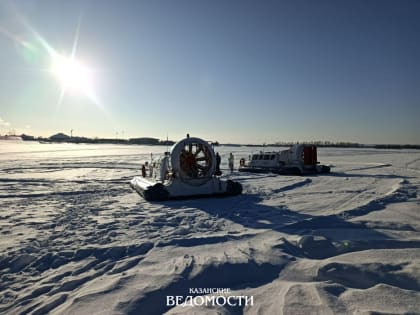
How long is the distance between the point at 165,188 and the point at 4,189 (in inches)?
256

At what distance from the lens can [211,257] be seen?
4410 mm

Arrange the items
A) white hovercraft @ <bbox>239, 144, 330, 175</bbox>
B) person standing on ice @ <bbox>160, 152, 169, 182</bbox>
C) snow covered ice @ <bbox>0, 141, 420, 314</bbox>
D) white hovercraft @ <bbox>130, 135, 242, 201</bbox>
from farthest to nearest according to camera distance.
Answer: white hovercraft @ <bbox>239, 144, 330, 175</bbox> → person standing on ice @ <bbox>160, 152, 169, 182</bbox> → white hovercraft @ <bbox>130, 135, 242, 201</bbox> → snow covered ice @ <bbox>0, 141, 420, 314</bbox>

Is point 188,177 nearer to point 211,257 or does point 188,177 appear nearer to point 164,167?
point 164,167

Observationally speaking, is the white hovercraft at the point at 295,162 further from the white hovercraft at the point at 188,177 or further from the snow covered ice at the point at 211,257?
the snow covered ice at the point at 211,257

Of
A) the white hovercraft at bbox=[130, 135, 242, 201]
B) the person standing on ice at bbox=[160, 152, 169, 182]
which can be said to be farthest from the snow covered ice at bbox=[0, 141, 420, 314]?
the person standing on ice at bbox=[160, 152, 169, 182]

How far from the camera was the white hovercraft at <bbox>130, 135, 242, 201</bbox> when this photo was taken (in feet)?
32.1

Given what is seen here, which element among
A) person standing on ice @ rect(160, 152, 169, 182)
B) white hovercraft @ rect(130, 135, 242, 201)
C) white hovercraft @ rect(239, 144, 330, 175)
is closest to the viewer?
white hovercraft @ rect(130, 135, 242, 201)

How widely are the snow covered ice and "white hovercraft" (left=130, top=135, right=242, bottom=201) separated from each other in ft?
4.68

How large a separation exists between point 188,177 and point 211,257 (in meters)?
5.88

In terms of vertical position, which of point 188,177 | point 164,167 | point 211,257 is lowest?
point 211,257

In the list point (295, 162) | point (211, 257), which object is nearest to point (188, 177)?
point (211, 257)

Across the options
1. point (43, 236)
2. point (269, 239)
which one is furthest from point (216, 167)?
point (43, 236)

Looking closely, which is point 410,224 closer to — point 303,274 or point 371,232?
point 371,232

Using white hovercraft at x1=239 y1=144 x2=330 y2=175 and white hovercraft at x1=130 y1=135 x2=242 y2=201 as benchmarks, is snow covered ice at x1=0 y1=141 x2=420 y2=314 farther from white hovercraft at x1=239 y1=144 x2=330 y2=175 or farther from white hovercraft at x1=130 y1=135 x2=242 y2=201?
white hovercraft at x1=239 y1=144 x2=330 y2=175
